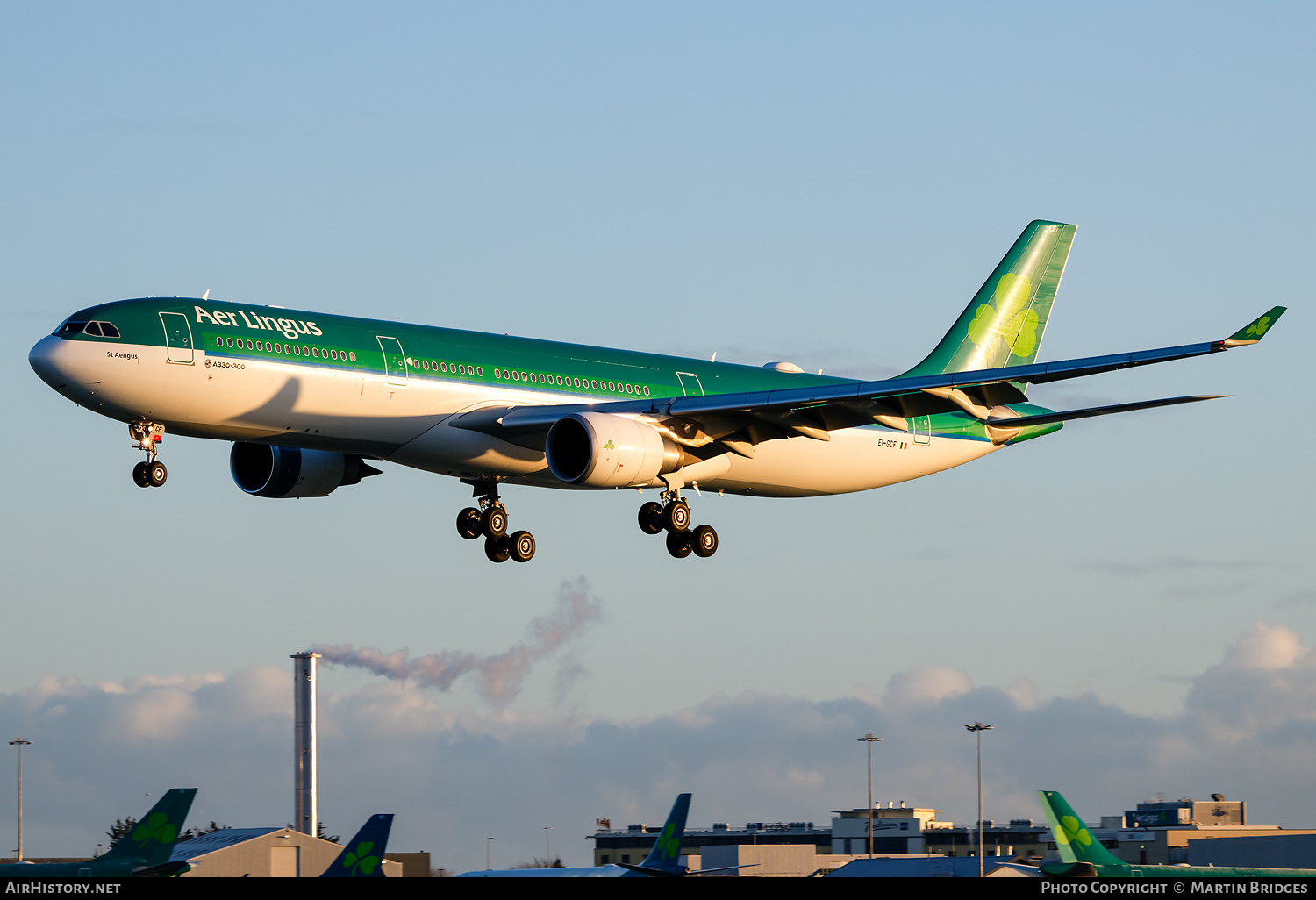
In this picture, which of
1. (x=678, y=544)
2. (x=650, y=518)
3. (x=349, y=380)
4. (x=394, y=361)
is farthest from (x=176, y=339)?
(x=678, y=544)

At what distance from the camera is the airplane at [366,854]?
35562 mm

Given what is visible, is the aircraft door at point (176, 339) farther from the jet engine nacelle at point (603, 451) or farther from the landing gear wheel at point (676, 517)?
the landing gear wheel at point (676, 517)

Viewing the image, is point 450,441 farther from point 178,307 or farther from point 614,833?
point 614,833

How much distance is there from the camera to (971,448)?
5212 centimetres

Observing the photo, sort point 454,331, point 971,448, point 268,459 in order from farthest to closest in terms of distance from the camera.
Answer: point 971,448 → point 268,459 → point 454,331

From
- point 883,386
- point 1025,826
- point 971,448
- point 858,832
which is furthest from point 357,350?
point 1025,826

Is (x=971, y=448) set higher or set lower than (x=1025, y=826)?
higher

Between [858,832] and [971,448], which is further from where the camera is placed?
[858,832]

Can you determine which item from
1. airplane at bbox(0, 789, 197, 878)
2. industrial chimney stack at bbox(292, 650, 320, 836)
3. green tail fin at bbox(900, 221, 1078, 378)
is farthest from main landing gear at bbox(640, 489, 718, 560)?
industrial chimney stack at bbox(292, 650, 320, 836)

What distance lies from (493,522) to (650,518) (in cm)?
441

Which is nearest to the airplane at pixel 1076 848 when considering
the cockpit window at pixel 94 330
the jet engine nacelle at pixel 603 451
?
the jet engine nacelle at pixel 603 451
